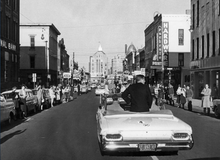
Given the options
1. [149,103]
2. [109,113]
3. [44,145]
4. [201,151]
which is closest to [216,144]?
[201,151]

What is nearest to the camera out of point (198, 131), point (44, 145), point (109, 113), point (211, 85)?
point (109, 113)

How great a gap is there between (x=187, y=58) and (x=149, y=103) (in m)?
42.5

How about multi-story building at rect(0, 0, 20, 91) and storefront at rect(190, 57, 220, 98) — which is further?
multi-story building at rect(0, 0, 20, 91)

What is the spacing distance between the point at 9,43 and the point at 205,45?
69.6 ft

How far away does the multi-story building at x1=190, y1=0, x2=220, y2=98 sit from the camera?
30312 mm

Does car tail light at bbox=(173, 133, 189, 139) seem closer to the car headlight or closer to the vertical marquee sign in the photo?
the car headlight

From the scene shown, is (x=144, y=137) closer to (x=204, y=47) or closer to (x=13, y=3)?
(x=204, y=47)

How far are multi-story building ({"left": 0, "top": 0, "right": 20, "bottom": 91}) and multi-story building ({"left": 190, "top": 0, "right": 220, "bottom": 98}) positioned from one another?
2006 cm

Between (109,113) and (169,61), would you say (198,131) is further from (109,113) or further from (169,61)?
(169,61)

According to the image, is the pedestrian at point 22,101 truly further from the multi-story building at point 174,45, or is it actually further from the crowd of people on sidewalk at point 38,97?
the multi-story building at point 174,45

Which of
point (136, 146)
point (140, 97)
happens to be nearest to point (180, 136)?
point (136, 146)

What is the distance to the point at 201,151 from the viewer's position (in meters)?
8.23

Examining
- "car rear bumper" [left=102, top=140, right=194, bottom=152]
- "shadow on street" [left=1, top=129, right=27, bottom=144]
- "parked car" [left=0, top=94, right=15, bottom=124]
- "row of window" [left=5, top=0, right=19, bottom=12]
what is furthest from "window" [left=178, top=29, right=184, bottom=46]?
"car rear bumper" [left=102, top=140, right=194, bottom=152]

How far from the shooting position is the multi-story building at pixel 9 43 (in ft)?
120
